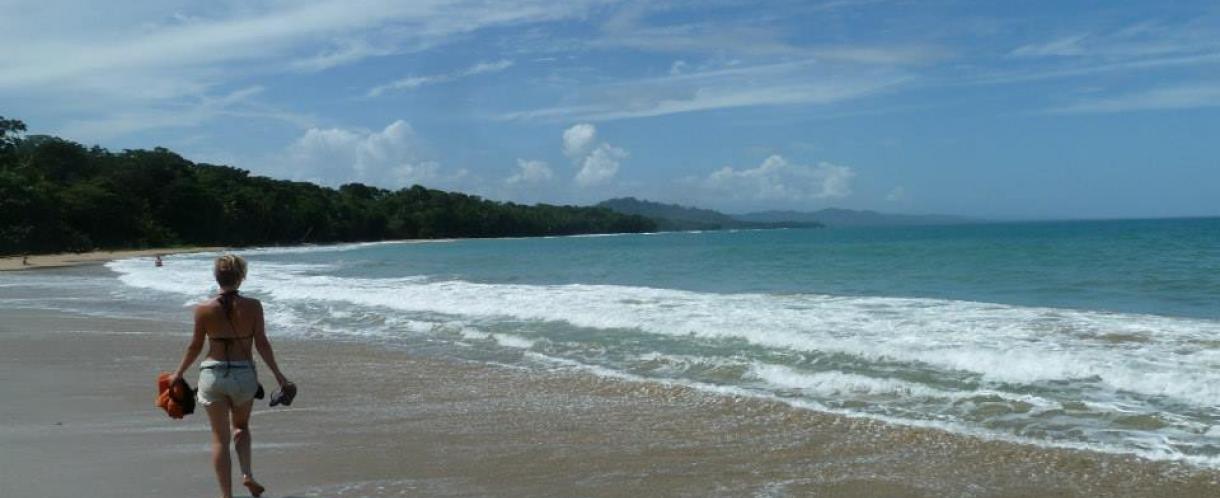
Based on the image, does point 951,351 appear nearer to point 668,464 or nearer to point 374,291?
point 668,464

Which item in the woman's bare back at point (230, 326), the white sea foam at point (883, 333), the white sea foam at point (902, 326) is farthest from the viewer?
the white sea foam at point (902, 326)

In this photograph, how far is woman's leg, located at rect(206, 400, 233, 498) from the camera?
5.45 meters

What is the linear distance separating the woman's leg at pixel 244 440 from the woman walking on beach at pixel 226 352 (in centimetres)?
3

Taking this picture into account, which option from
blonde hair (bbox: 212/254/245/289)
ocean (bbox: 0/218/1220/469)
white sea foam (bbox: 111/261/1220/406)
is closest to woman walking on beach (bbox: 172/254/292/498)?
blonde hair (bbox: 212/254/245/289)

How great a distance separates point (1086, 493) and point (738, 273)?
28.4 m

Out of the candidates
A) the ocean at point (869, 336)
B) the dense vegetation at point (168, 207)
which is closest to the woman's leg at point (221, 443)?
the ocean at point (869, 336)

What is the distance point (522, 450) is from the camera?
698 centimetres

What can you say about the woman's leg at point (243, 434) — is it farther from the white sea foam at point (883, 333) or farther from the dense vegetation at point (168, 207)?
the dense vegetation at point (168, 207)

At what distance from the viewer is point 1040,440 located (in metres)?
7.13

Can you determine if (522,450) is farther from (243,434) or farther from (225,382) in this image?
(225,382)

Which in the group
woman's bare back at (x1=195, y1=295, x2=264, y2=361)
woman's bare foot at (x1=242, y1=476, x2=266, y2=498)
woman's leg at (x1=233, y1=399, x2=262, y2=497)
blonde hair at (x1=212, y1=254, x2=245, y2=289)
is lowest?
woman's bare foot at (x1=242, y1=476, x2=266, y2=498)

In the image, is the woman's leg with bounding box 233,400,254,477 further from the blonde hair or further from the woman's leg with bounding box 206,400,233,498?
the blonde hair

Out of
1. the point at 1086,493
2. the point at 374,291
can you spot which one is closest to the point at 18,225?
the point at 374,291

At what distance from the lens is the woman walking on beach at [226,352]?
535 cm
